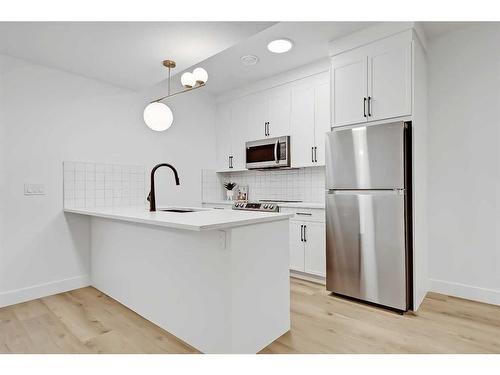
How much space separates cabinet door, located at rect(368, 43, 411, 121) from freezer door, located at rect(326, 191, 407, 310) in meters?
0.69

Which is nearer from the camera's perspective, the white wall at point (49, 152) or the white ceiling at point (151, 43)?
the white ceiling at point (151, 43)

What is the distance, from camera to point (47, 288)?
2.85 meters

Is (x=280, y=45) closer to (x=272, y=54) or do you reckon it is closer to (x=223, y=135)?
(x=272, y=54)

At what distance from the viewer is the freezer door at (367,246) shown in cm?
235

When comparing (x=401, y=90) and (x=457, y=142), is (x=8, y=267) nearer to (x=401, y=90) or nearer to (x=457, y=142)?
(x=401, y=90)

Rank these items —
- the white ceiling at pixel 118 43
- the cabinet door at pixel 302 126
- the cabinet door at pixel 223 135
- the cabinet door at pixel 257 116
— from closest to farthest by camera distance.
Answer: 1. the white ceiling at pixel 118 43
2. the cabinet door at pixel 302 126
3. the cabinet door at pixel 257 116
4. the cabinet door at pixel 223 135

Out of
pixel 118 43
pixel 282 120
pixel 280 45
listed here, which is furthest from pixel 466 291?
pixel 118 43

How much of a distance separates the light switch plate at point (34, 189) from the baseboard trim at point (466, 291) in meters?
3.80

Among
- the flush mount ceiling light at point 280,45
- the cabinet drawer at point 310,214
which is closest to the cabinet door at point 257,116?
the flush mount ceiling light at point 280,45

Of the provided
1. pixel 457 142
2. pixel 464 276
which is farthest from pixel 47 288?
pixel 457 142

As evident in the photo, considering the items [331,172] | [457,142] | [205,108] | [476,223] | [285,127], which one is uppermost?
[205,108]

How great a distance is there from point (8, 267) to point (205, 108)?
2.94 m

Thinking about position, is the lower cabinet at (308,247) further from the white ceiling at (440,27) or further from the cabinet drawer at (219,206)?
the white ceiling at (440,27)
